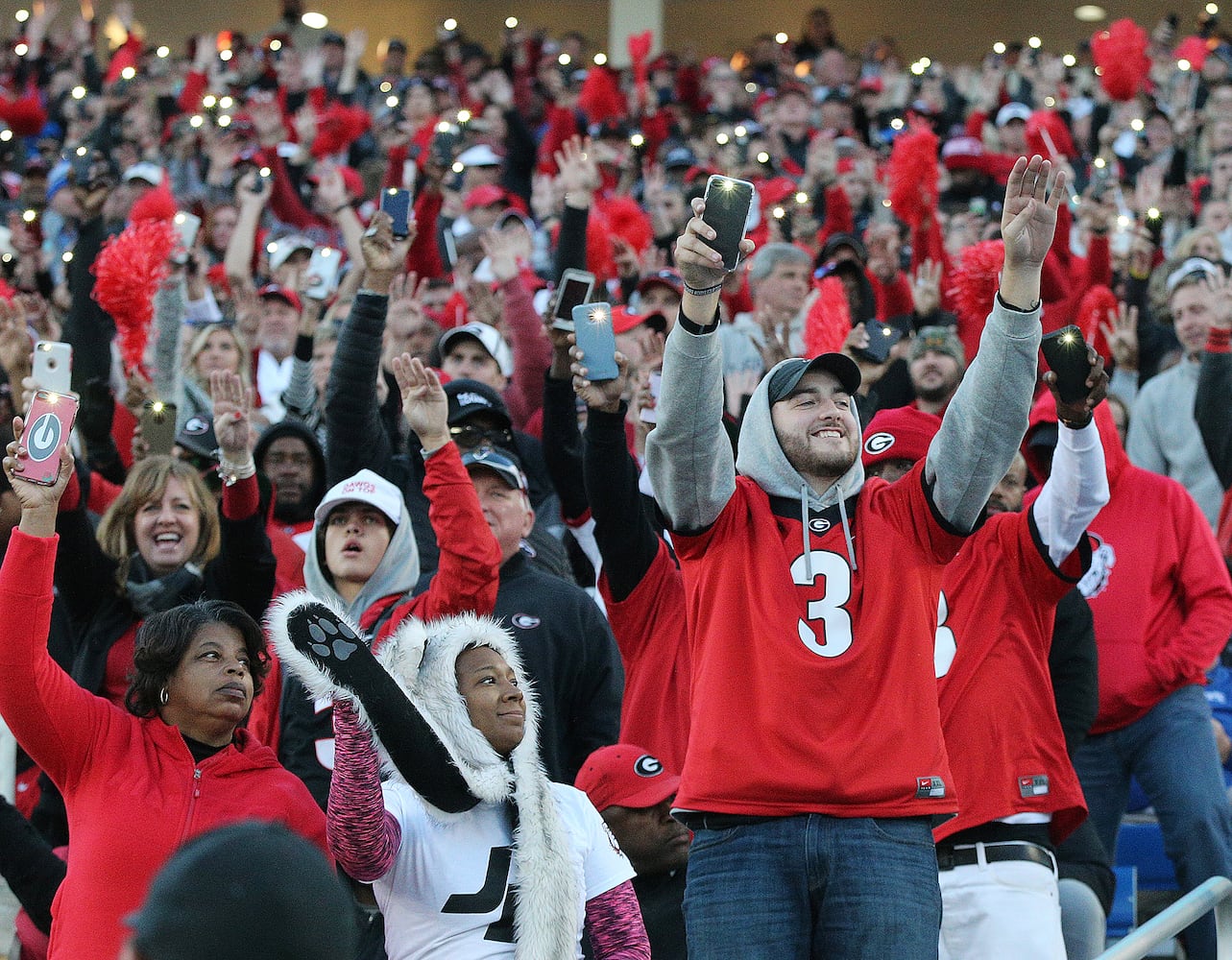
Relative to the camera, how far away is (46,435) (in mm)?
3502

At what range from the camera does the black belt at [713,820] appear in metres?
→ 3.14

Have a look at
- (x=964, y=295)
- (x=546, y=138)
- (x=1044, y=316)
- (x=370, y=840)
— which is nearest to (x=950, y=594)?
(x=370, y=840)

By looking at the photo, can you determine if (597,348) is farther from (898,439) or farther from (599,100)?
(599,100)

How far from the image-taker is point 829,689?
3152 millimetres

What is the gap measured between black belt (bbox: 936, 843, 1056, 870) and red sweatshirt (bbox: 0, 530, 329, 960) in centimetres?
151

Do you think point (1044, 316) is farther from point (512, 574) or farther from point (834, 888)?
point (834, 888)

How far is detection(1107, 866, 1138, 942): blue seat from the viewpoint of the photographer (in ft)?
17.7

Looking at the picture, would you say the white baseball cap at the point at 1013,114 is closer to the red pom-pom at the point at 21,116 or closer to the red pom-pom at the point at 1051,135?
the red pom-pom at the point at 1051,135

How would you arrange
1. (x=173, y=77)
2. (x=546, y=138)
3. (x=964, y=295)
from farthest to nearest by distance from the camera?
(x=173, y=77) → (x=546, y=138) → (x=964, y=295)

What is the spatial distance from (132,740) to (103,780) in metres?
0.11

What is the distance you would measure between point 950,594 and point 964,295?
294 cm

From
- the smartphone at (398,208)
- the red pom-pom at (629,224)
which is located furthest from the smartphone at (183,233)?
the red pom-pom at (629,224)

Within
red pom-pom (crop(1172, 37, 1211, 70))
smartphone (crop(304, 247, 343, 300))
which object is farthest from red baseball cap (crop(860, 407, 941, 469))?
red pom-pom (crop(1172, 37, 1211, 70))

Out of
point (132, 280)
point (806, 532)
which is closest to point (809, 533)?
point (806, 532)
